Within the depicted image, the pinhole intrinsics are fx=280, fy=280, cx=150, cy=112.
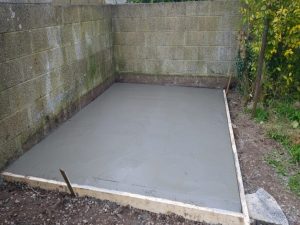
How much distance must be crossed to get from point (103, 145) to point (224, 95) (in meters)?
2.76

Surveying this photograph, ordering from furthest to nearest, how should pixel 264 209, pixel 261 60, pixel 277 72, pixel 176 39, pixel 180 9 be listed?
1. pixel 176 39
2. pixel 180 9
3. pixel 277 72
4. pixel 261 60
5. pixel 264 209

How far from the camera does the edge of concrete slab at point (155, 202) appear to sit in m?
2.26

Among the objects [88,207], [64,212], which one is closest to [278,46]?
[88,207]

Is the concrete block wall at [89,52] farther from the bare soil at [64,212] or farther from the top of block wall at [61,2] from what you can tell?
the bare soil at [64,212]

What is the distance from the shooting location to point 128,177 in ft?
9.23

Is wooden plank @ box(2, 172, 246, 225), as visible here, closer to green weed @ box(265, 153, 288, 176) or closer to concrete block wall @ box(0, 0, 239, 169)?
concrete block wall @ box(0, 0, 239, 169)

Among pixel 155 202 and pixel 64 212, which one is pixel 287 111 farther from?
pixel 64 212

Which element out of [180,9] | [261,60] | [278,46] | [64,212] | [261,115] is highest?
[180,9]

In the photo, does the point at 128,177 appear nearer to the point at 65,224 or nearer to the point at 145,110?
the point at 65,224

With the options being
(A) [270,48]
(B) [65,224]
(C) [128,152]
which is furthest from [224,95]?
(B) [65,224]

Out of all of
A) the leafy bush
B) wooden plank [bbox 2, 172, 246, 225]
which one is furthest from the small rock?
the leafy bush

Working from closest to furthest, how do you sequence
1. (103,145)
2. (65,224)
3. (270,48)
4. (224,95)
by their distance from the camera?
(65,224)
(103,145)
(270,48)
(224,95)

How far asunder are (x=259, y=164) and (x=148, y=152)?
125 cm

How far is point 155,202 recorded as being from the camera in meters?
2.42
